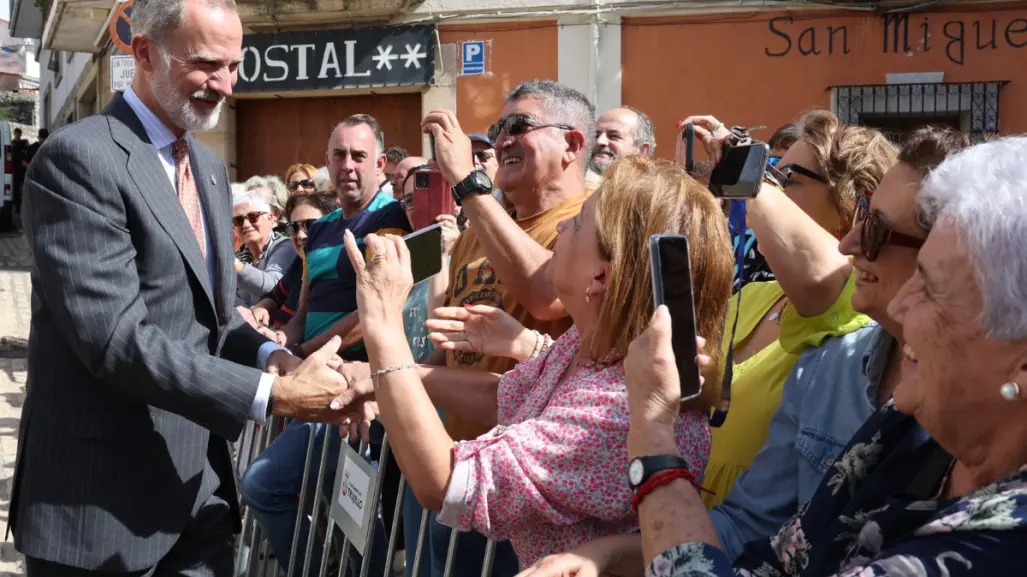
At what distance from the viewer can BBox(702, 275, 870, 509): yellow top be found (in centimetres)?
245

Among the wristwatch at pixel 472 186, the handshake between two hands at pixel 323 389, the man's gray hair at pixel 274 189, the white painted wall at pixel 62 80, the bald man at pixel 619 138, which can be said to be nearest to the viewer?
the handshake between two hands at pixel 323 389

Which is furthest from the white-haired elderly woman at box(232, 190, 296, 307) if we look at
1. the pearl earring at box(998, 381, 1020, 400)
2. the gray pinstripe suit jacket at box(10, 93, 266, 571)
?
the pearl earring at box(998, 381, 1020, 400)

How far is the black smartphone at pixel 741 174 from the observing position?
2.42 m

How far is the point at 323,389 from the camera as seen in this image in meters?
2.64

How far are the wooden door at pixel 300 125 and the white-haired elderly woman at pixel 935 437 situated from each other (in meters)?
10.8

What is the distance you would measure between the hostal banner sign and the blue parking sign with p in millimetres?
367

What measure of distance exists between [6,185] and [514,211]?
19579 mm

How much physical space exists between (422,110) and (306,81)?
4.81ft

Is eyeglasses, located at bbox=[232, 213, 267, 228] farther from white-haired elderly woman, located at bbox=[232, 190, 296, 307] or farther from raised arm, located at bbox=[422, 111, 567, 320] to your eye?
raised arm, located at bbox=[422, 111, 567, 320]

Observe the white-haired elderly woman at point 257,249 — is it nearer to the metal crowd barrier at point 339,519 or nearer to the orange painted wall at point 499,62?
the metal crowd barrier at point 339,519

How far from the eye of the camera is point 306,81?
39.8ft

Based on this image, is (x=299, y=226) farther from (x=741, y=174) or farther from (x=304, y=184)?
(x=741, y=174)

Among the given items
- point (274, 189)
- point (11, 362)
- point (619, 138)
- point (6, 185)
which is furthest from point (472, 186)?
point (6, 185)

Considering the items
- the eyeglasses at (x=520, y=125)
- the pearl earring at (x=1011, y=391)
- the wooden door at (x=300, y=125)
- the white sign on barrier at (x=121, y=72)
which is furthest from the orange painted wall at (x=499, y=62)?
the pearl earring at (x=1011, y=391)
